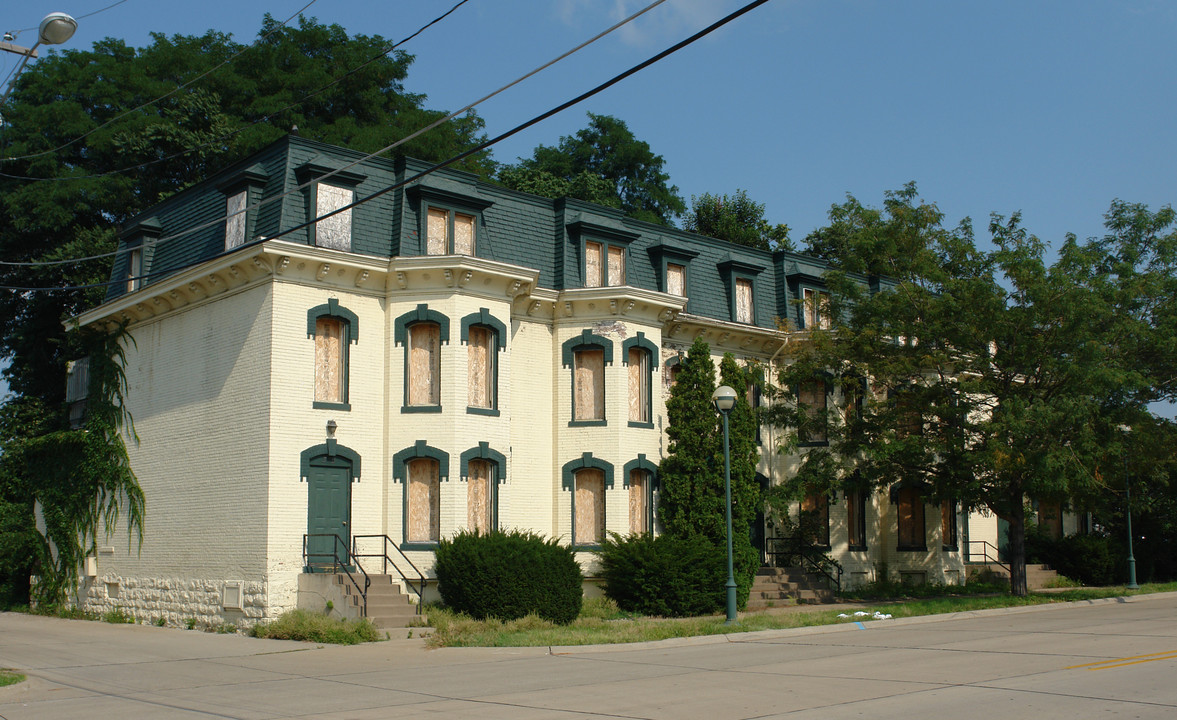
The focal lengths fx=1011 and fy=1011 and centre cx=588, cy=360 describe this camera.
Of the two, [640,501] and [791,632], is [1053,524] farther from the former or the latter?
[791,632]

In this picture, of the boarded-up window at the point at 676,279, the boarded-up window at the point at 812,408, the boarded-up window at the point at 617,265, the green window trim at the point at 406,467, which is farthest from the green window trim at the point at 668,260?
the green window trim at the point at 406,467

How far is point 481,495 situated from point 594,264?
706 cm

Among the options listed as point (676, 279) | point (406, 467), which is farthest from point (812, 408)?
point (406, 467)

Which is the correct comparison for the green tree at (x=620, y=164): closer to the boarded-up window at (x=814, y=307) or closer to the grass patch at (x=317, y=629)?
the boarded-up window at (x=814, y=307)

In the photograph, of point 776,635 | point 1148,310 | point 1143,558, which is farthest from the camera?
point 1143,558

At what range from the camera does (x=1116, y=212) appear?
92.2ft

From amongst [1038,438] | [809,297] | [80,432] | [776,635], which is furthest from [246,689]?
[809,297]

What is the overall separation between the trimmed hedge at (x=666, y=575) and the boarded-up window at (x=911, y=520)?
11.2 m

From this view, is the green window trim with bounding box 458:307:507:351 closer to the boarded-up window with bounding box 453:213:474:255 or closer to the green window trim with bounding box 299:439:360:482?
the boarded-up window with bounding box 453:213:474:255

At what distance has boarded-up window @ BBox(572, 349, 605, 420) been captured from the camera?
2575 centimetres

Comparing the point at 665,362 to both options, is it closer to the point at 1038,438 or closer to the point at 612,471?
the point at 612,471

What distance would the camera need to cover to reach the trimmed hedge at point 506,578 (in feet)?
67.1

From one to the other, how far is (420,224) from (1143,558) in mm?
30006


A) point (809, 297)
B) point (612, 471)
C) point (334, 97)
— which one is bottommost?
point (612, 471)
